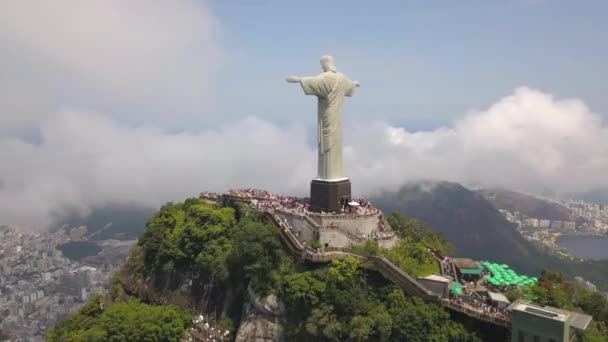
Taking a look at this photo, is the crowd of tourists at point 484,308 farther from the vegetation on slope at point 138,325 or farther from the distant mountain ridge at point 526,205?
the distant mountain ridge at point 526,205

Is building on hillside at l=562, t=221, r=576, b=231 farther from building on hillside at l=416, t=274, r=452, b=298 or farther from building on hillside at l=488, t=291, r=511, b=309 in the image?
building on hillside at l=416, t=274, r=452, b=298

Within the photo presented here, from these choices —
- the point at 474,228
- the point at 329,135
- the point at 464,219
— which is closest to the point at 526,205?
the point at 464,219

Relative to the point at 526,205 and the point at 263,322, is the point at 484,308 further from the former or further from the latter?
the point at 526,205

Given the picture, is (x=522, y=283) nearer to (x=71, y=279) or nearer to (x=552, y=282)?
(x=552, y=282)

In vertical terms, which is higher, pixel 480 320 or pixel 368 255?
pixel 368 255

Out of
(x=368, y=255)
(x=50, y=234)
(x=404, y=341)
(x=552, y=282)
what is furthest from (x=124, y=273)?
(x=50, y=234)

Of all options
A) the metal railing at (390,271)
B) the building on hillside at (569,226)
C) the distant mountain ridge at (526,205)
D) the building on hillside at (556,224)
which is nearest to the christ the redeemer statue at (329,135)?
the metal railing at (390,271)

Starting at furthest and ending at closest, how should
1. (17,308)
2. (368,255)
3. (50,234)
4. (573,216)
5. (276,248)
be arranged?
(50,234) → (573,216) → (17,308) → (276,248) → (368,255)

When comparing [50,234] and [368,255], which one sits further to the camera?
[50,234]
